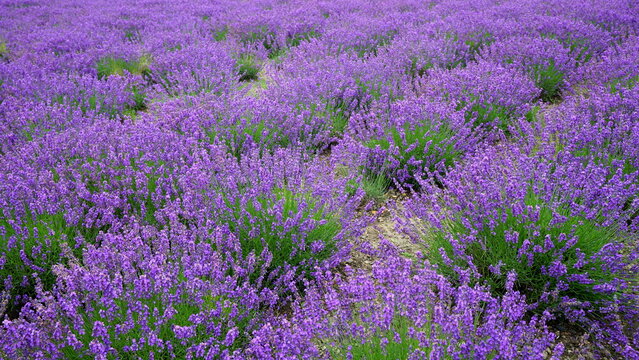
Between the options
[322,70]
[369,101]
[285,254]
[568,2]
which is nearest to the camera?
[285,254]

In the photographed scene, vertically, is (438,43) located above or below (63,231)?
above

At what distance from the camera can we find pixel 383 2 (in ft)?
31.9

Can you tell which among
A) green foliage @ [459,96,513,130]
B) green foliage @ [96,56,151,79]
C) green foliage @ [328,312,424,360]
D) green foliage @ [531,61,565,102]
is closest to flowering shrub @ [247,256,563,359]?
green foliage @ [328,312,424,360]

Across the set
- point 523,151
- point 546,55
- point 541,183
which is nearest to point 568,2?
point 546,55

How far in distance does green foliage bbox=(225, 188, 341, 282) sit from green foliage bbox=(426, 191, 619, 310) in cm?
67

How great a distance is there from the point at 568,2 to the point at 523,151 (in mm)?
6225

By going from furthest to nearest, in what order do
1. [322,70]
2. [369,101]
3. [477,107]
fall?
[322,70] → [369,101] → [477,107]

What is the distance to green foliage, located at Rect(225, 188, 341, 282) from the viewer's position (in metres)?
2.38

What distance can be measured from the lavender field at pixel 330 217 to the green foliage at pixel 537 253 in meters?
0.01

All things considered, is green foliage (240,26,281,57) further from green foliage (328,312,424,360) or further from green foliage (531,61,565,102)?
green foliage (328,312,424,360)

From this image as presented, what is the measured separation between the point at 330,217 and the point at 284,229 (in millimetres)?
386

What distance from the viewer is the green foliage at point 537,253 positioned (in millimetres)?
2062

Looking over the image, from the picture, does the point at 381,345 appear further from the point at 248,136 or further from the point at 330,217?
the point at 248,136

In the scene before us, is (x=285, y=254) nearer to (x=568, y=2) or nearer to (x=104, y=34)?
(x=104, y=34)
